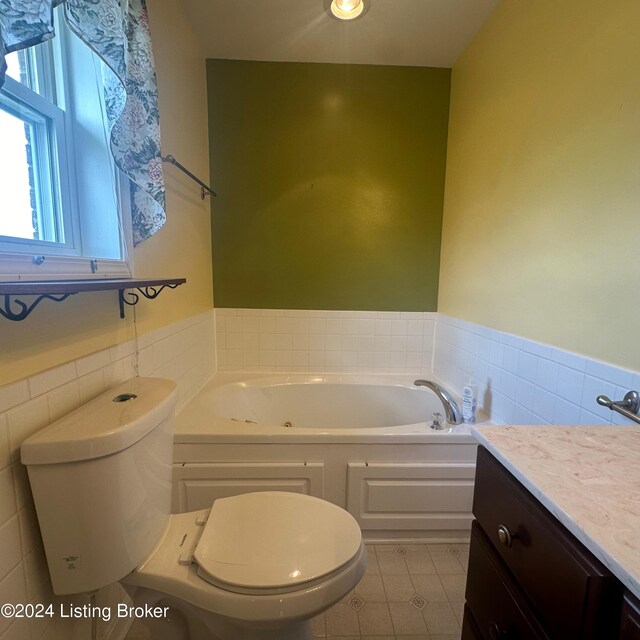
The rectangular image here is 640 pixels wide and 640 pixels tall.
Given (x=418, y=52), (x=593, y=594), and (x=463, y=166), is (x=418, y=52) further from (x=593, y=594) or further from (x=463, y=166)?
(x=593, y=594)

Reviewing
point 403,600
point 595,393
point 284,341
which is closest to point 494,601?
point 595,393

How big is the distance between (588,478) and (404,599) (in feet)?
3.62

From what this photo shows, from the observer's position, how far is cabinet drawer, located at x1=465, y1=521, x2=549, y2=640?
0.62 meters

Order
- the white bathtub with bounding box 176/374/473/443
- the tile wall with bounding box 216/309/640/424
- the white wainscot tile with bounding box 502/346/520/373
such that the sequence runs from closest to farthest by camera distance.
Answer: the white wainscot tile with bounding box 502/346/520/373 → the white bathtub with bounding box 176/374/473/443 → the tile wall with bounding box 216/309/640/424

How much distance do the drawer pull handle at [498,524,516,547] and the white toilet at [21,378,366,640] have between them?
1.34ft

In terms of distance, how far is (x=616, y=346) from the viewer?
1006 mm

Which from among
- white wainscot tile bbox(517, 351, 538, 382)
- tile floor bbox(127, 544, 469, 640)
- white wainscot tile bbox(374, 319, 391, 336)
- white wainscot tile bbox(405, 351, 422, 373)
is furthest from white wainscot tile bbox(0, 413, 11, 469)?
white wainscot tile bbox(405, 351, 422, 373)

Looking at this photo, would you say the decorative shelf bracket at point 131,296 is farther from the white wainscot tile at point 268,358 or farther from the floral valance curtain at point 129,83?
the white wainscot tile at point 268,358

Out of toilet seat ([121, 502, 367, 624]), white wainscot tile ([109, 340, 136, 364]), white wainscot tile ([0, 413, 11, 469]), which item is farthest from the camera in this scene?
white wainscot tile ([109, 340, 136, 364])

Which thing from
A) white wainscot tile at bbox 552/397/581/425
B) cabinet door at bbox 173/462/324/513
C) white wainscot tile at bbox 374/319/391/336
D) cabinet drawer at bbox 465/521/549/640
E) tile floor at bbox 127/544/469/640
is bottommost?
tile floor at bbox 127/544/469/640

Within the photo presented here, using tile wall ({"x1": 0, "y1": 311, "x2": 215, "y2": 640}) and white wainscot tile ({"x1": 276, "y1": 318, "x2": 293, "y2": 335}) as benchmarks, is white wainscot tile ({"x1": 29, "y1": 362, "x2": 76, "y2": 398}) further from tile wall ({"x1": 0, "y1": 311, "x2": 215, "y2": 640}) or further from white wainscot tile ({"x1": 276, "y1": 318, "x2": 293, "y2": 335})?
white wainscot tile ({"x1": 276, "y1": 318, "x2": 293, "y2": 335})

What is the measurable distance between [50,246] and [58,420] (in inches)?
18.2

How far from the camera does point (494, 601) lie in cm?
71

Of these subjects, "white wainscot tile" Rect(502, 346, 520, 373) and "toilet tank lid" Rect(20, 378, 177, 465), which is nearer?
"toilet tank lid" Rect(20, 378, 177, 465)
